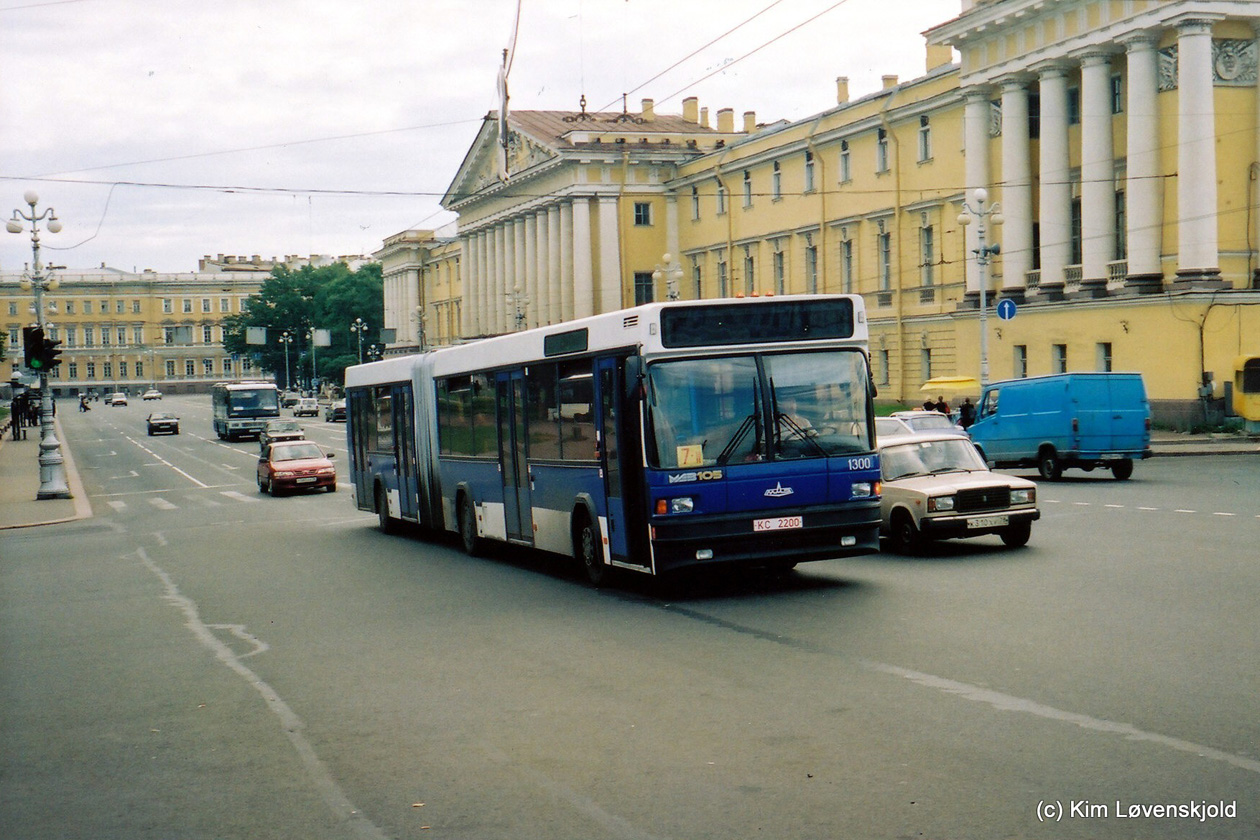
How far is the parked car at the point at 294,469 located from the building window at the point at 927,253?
27963 millimetres

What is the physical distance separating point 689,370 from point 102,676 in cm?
588

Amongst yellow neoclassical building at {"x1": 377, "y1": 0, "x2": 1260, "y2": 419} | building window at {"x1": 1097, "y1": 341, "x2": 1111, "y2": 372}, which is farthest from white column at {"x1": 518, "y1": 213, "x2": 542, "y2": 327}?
building window at {"x1": 1097, "y1": 341, "x2": 1111, "y2": 372}

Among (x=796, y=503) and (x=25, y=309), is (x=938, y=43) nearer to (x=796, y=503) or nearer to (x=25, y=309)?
(x=796, y=503)

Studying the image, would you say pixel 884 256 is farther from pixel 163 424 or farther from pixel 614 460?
pixel 614 460

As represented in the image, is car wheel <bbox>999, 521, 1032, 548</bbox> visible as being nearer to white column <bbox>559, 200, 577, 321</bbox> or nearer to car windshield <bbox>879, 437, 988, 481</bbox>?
car windshield <bbox>879, 437, 988, 481</bbox>

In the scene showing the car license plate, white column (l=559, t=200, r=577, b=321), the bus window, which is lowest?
the car license plate

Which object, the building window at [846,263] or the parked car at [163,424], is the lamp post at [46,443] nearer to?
the building window at [846,263]

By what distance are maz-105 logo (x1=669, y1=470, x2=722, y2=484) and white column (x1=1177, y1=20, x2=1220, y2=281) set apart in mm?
33131

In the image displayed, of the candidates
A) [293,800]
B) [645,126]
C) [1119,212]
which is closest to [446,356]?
[293,800]

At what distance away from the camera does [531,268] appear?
96812 mm

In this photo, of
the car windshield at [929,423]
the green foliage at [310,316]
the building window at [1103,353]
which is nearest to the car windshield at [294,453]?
the car windshield at [929,423]

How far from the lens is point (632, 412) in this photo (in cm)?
1396

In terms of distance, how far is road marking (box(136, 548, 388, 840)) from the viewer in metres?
6.63

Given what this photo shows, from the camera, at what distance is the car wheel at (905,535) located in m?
17.1
